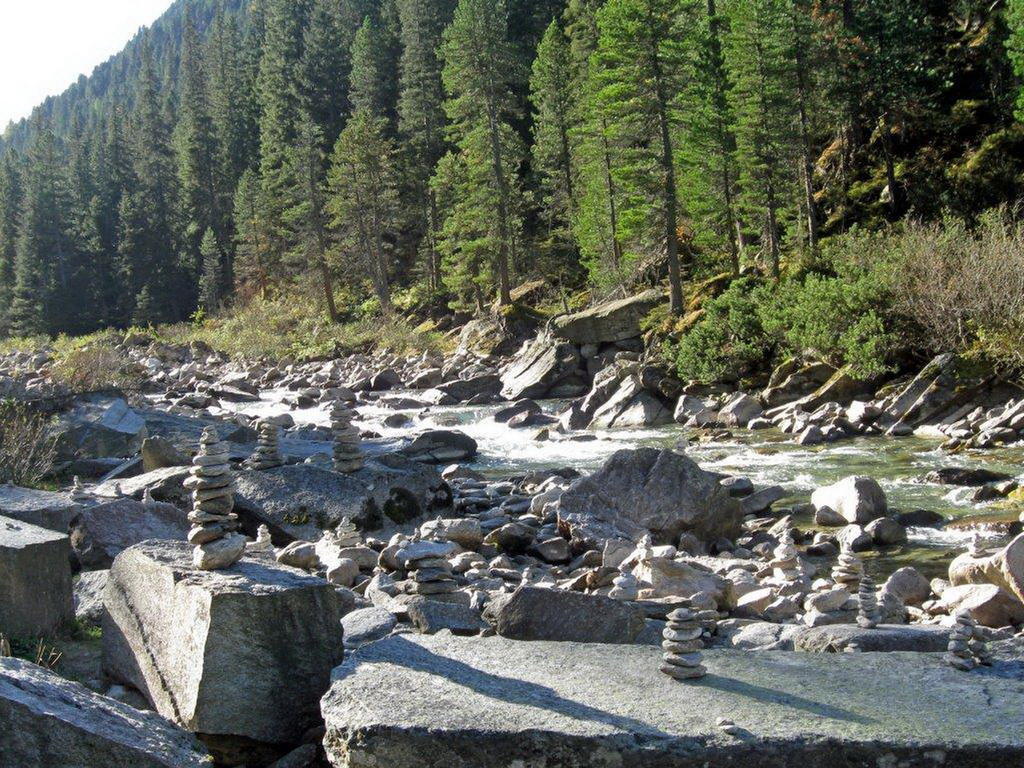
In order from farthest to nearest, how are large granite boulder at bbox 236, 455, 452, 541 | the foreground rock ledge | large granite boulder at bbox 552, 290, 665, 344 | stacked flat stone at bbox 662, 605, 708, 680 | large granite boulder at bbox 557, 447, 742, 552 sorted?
1. large granite boulder at bbox 552, 290, 665, 344
2. large granite boulder at bbox 557, 447, 742, 552
3. large granite boulder at bbox 236, 455, 452, 541
4. stacked flat stone at bbox 662, 605, 708, 680
5. the foreground rock ledge

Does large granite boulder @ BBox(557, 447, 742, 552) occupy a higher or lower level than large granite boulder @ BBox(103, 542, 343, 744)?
lower

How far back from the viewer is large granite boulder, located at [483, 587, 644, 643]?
5.48m

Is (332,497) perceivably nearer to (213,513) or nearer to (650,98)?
(213,513)

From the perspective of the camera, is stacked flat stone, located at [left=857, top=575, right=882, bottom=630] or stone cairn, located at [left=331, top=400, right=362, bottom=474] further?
A: stone cairn, located at [left=331, top=400, right=362, bottom=474]

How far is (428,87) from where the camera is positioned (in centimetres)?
5403

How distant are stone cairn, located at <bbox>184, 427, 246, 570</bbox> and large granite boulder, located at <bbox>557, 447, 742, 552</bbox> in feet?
20.0

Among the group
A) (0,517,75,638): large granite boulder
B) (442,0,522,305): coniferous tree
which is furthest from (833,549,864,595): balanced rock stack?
(442,0,522,305): coniferous tree

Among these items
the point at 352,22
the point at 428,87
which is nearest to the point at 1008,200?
the point at 428,87

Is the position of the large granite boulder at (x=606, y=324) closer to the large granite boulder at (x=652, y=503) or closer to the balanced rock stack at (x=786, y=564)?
the large granite boulder at (x=652, y=503)

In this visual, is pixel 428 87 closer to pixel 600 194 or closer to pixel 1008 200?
pixel 600 194

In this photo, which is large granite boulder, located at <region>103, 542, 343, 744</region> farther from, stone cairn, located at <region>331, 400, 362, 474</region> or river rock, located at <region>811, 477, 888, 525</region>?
river rock, located at <region>811, 477, 888, 525</region>

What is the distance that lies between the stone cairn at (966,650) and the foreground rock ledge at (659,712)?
0.10 m

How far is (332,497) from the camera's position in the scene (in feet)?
35.4

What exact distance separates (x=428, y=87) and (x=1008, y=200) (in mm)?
33957
